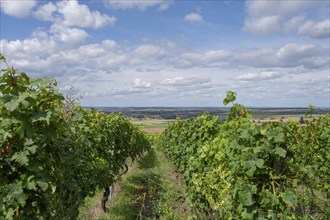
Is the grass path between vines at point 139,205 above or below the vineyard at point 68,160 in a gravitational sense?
below

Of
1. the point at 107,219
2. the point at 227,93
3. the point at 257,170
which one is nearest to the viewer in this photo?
the point at 257,170

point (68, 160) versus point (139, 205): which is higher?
point (68, 160)

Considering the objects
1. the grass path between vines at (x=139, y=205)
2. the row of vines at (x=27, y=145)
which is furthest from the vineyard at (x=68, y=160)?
the grass path between vines at (x=139, y=205)

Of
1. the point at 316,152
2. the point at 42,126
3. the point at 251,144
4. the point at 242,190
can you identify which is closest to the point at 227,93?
the point at 251,144


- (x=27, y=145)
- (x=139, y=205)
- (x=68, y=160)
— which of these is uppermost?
(x=27, y=145)

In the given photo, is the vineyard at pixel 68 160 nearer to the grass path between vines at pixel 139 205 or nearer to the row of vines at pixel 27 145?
the row of vines at pixel 27 145

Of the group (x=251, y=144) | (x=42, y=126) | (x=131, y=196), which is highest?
(x=42, y=126)

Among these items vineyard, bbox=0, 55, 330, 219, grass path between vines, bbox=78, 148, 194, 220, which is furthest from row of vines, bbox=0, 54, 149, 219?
grass path between vines, bbox=78, 148, 194, 220

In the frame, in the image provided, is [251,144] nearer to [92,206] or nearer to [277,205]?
[277,205]

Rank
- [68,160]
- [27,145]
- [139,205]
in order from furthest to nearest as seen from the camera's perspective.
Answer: [139,205] → [68,160] → [27,145]

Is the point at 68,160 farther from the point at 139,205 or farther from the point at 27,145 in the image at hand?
the point at 139,205

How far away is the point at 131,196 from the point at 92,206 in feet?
5.42

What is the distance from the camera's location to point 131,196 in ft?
39.1

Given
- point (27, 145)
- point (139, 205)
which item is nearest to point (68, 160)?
point (27, 145)
